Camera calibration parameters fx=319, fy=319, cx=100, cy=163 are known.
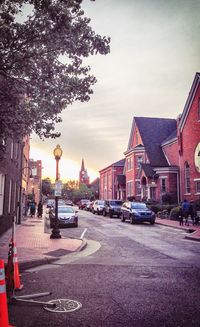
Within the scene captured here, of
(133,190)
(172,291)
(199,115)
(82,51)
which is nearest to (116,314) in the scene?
(172,291)

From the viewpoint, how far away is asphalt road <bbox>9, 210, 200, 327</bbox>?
486cm

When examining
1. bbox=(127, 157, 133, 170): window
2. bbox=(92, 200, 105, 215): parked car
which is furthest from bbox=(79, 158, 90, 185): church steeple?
bbox=(92, 200, 105, 215): parked car

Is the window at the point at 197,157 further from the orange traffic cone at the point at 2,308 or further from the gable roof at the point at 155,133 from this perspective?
the orange traffic cone at the point at 2,308

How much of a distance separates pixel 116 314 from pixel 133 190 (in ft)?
139

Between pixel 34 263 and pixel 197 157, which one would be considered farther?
pixel 197 157

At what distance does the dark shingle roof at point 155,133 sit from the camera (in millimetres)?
43213

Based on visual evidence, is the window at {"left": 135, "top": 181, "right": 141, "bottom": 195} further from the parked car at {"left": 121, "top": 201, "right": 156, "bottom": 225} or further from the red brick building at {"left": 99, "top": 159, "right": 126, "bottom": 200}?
the parked car at {"left": 121, "top": 201, "right": 156, "bottom": 225}

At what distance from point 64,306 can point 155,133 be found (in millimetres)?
43473

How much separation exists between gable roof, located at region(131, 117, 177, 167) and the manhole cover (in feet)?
122

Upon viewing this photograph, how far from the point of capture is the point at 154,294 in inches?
243

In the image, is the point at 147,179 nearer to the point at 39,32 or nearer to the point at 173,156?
the point at 173,156

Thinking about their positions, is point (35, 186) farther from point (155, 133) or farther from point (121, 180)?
point (155, 133)

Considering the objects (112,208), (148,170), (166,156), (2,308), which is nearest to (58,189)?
(2,308)

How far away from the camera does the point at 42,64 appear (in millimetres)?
9336
